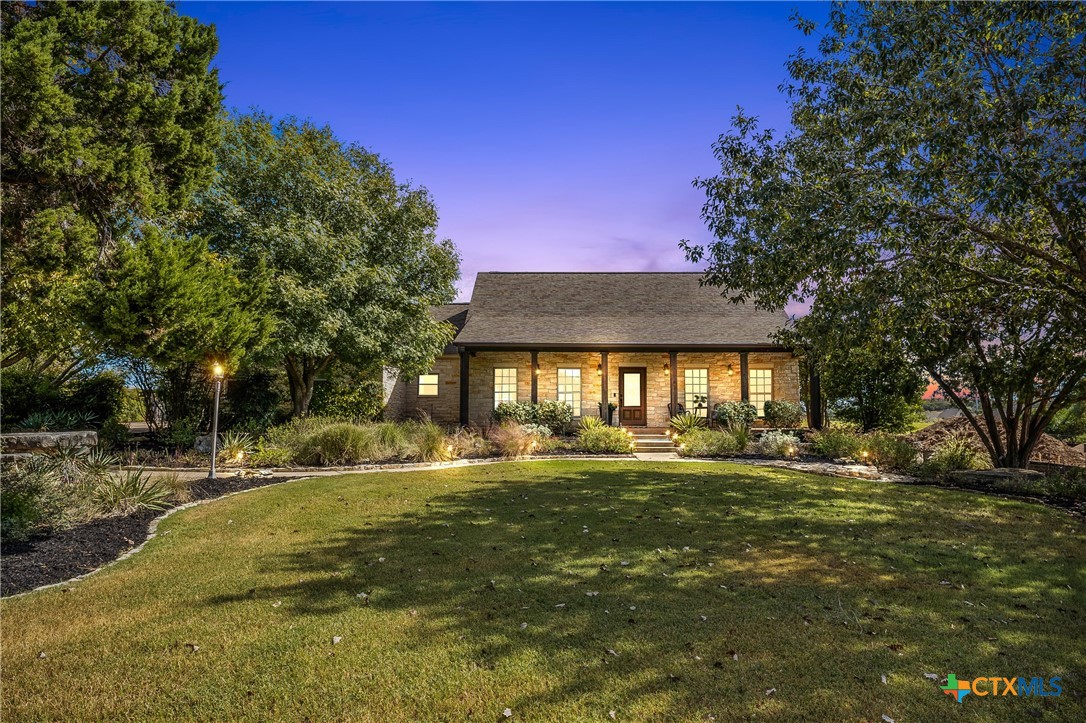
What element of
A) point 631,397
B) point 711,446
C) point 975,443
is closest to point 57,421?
point 711,446

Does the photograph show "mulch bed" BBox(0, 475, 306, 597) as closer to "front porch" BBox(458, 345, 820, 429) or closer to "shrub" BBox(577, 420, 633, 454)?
"shrub" BBox(577, 420, 633, 454)

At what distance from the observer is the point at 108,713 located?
267 centimetres

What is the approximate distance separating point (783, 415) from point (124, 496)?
17.3 m

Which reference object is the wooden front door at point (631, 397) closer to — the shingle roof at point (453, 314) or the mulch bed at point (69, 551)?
the shingle roof at point (453, 314)

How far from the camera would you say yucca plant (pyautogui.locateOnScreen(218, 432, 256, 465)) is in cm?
1149

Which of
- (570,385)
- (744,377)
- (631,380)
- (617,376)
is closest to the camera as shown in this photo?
(744,377)

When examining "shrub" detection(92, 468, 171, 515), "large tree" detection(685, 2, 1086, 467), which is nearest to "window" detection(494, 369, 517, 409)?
"large tree" detection(685, 2, 1086, 467)

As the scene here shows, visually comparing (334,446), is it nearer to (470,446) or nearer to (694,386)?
(470,446)

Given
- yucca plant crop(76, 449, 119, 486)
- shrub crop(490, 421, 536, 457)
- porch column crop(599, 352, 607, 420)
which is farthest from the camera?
porch column crop(599, 352, 607, 420)

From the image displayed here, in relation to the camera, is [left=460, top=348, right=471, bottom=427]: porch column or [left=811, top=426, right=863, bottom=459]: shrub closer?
[left=811, top=426, right=863, bottom=459]: shrub

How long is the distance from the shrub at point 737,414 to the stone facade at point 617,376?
158 cm

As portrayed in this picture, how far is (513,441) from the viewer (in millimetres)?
13430

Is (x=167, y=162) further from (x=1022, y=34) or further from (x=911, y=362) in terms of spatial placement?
(x=911, y=362)

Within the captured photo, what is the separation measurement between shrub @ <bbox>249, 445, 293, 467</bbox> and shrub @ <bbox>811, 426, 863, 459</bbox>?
13321 mm
